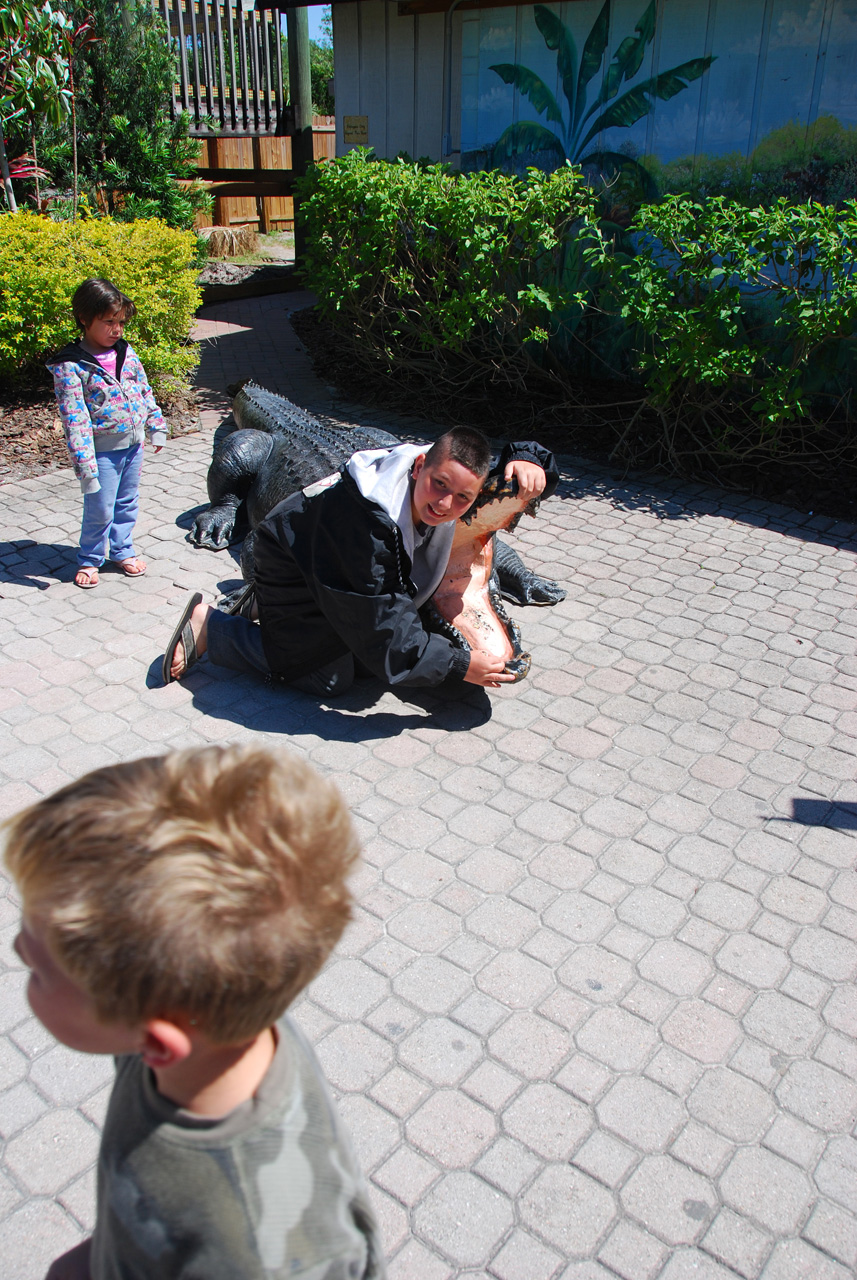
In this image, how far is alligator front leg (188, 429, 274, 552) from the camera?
5.51 metres

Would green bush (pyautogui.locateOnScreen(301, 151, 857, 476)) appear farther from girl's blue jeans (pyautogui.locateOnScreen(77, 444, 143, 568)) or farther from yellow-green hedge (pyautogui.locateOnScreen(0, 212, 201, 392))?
girl's blue jeans (pyautogui.locateOnScreen(77, 444, 143, 568))

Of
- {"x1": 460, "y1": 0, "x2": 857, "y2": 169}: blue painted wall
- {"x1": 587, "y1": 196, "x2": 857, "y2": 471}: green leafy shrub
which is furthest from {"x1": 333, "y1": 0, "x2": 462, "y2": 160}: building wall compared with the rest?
{"x1": 587, "y1": 196, "x2": 857, "y2": 471}: green leafy shrub

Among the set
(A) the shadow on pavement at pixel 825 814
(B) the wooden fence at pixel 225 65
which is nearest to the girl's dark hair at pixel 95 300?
(A) the shadow on pavement at pixel 825 814

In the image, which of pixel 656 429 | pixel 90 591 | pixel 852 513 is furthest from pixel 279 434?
pixel 852 513

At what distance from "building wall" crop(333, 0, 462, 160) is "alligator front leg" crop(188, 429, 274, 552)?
15.6 feet

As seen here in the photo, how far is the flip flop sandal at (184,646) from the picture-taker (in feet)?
13.4

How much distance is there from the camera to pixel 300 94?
37.2 feet

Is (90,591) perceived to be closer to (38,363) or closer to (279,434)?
(279,434)

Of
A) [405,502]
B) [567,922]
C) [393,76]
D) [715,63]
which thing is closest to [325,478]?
[405,502]

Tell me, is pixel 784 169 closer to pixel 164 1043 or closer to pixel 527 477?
pixel 527 477

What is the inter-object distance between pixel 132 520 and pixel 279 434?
3.67 ft

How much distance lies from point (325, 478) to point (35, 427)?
366cm

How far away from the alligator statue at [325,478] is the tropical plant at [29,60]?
12.5ft

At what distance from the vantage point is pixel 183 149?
39.6ft
